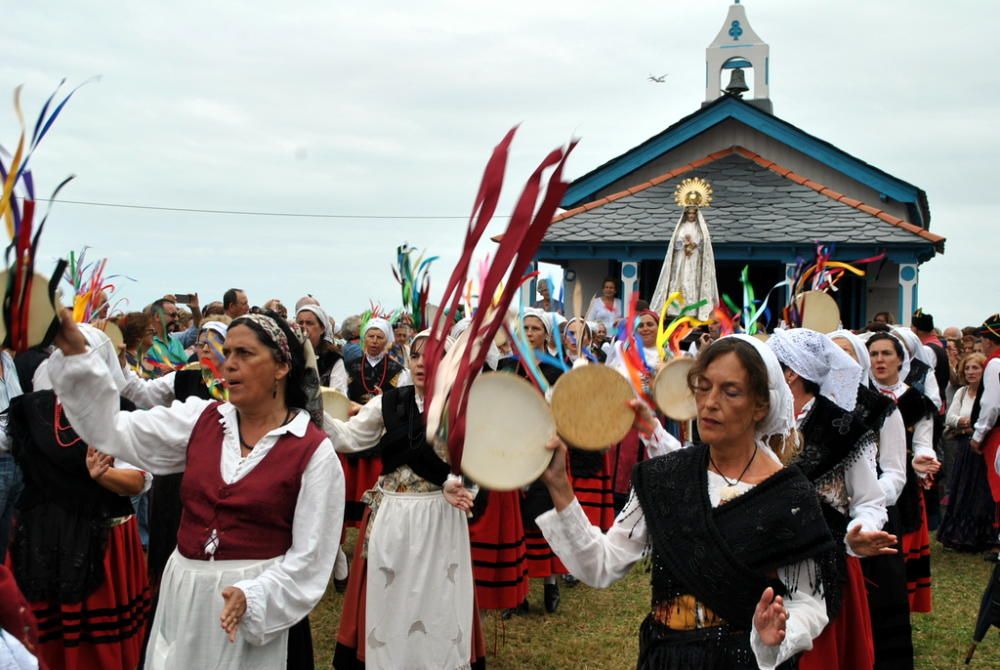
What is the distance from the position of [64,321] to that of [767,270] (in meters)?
15.8

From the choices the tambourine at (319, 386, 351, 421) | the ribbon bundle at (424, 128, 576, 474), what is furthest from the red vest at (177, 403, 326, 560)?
the tambourine at (319, 386, 351, 421)

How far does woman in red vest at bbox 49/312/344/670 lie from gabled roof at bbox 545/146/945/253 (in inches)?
441

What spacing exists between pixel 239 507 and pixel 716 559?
4.80ft

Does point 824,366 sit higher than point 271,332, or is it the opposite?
point 271,332

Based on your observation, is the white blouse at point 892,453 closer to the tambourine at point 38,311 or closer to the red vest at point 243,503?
the red vest at point 243,503

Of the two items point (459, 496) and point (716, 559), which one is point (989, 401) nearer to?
point (459, 496)

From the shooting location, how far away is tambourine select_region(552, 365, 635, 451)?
2.71 m

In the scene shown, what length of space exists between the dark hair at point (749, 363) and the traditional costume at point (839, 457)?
1045 mm

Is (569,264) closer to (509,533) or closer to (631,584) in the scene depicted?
(631,584)

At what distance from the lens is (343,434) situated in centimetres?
470

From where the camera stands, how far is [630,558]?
2842 millimetres

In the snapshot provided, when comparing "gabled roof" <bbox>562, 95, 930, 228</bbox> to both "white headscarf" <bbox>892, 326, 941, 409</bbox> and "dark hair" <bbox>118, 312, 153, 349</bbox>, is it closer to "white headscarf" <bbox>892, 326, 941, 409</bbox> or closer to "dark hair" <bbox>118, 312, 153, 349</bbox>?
"white headscarf" <bbox>892, 326, 941, 409</bbox>

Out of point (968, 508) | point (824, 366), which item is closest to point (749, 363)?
point (824, 366)

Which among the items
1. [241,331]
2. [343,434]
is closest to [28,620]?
[241,331]
